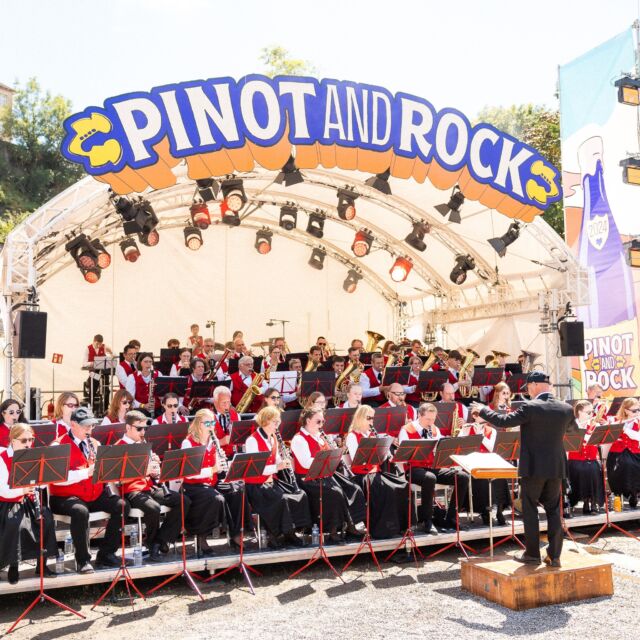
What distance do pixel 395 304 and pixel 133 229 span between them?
1079cm

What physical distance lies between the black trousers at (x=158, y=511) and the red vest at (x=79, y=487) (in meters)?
0.36

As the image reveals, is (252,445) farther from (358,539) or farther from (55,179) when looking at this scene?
(55,179)

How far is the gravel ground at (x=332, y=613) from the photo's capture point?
593cm

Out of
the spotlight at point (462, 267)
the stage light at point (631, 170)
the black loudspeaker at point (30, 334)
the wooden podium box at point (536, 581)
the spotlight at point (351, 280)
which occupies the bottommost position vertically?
the wooden podium box at point (536, 581)

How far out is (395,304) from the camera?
2197 centimetres

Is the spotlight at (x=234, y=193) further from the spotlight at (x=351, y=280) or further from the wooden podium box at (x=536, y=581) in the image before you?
the wooden podium box at (x=536, y=581)

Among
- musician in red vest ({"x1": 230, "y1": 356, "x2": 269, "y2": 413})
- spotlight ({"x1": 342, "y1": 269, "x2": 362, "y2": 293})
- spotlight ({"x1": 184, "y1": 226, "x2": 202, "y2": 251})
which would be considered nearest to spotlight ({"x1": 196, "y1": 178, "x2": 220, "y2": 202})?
musician in red vest ({"x1": 230, "y1": 356, "x2": 269, "y2": 413})

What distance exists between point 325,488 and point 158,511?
6.03ft

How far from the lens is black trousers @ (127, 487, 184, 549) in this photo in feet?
24.5

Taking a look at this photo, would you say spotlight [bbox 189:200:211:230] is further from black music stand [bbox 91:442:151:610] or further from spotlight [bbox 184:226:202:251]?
black music stand [bbox 91:442:151:610]

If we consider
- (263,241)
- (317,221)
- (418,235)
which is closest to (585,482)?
(418,235)

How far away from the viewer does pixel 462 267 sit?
17062 millimetres

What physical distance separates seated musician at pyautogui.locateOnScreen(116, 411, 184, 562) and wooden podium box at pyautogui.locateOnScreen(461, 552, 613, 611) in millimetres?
3009

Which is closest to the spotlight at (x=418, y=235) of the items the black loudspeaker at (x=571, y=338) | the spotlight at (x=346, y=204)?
the spotlight at (x=346, y=204)
